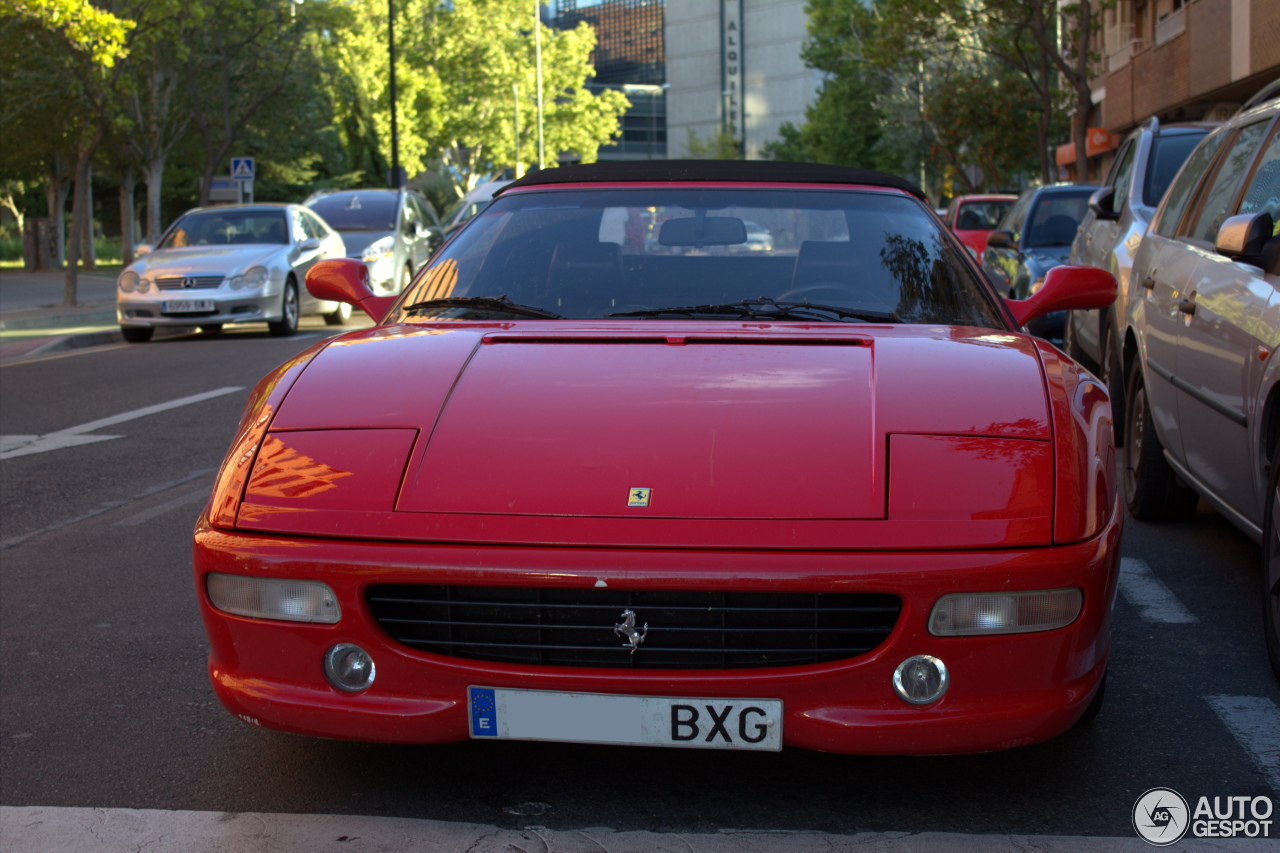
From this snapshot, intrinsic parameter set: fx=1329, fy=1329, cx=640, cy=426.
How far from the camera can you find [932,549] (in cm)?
252

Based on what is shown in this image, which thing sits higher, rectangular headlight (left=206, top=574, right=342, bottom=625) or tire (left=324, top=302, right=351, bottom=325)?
rectangular headlight (left=206, top=574, right=342, bottom=625)

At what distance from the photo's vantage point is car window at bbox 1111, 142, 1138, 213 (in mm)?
8030

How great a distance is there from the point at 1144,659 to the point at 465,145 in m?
53.5

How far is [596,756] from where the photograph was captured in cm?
311

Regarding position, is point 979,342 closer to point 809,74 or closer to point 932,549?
point 932,549

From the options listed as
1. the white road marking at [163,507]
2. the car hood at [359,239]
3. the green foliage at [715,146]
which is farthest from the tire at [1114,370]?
the green foliage at [715,146]

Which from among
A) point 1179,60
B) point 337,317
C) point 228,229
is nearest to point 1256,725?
point 228,229

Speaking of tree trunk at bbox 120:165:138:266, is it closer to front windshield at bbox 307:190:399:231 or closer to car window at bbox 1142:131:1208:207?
front windshield at bbox 307:190:399:231

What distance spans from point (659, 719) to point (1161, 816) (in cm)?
110

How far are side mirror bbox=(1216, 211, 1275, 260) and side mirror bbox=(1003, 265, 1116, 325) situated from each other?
429mm

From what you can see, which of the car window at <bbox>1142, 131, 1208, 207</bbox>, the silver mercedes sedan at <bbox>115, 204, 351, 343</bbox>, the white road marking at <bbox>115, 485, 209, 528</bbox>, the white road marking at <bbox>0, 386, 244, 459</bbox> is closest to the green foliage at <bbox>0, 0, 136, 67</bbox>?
the silver mercedes sedan at <bbox>115, 204, 351, 343</bbox>

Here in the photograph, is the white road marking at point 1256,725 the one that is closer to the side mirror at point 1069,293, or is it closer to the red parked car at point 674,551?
the red parked car at point 674,551

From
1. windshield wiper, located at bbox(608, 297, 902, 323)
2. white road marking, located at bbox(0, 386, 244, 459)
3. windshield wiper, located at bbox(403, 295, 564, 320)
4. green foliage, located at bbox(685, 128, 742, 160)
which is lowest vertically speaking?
white road marking, located at bbox(0, 386, 244, 459)

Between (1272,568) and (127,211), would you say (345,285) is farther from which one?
(127,211)
